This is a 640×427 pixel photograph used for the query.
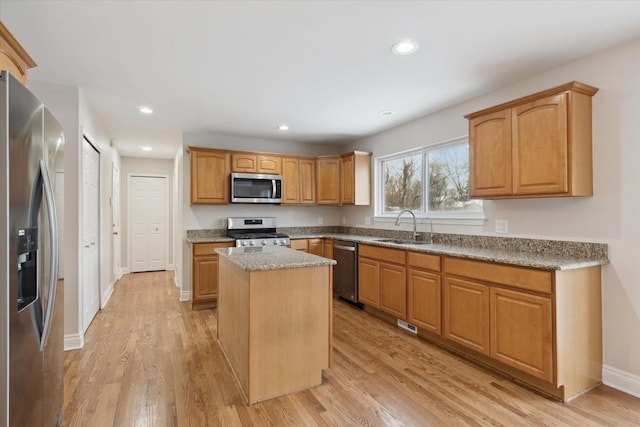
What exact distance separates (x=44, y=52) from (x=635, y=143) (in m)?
4.24

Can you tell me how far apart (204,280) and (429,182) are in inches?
123

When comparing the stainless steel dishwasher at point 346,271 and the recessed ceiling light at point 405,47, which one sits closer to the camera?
the recessed ceiling light at point 405,47

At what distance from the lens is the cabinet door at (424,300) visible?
3.03 m

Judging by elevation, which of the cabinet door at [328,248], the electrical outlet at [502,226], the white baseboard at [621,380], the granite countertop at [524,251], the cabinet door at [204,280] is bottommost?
the white baseboard at [621,380]

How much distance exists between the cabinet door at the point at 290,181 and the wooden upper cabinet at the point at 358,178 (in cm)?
77

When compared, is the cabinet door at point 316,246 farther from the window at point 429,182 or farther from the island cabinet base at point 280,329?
the island cabinet base at point 280,329

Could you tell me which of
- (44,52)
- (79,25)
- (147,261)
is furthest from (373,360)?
(147,261)

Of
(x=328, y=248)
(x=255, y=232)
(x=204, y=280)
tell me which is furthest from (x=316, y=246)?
(x=204, y=280)

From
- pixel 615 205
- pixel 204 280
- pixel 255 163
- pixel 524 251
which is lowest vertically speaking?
pixel 204 280

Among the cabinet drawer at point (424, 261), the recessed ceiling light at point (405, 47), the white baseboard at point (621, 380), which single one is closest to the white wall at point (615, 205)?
the white baseboard at point (621, 380)

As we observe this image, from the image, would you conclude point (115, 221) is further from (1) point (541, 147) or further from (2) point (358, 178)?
(1) point (541, 147)

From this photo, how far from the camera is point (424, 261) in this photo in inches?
124

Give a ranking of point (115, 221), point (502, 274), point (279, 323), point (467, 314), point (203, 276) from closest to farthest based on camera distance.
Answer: point (279, 323), point (502, 274), point (467, 314), point (203, 276), point (115, 221)

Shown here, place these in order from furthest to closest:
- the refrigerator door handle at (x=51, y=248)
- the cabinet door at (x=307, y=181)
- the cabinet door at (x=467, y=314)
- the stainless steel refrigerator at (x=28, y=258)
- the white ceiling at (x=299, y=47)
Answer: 1. the cabinet door at (x=307, y=181)
2. the cabinet door at (x=467, y=314)
3. the white ceiling at (x=299, y=47)
4. the refrigerator door handle at (x=51, y=248)
5. the stainless steel refrigerator at (x=28, y=258)
